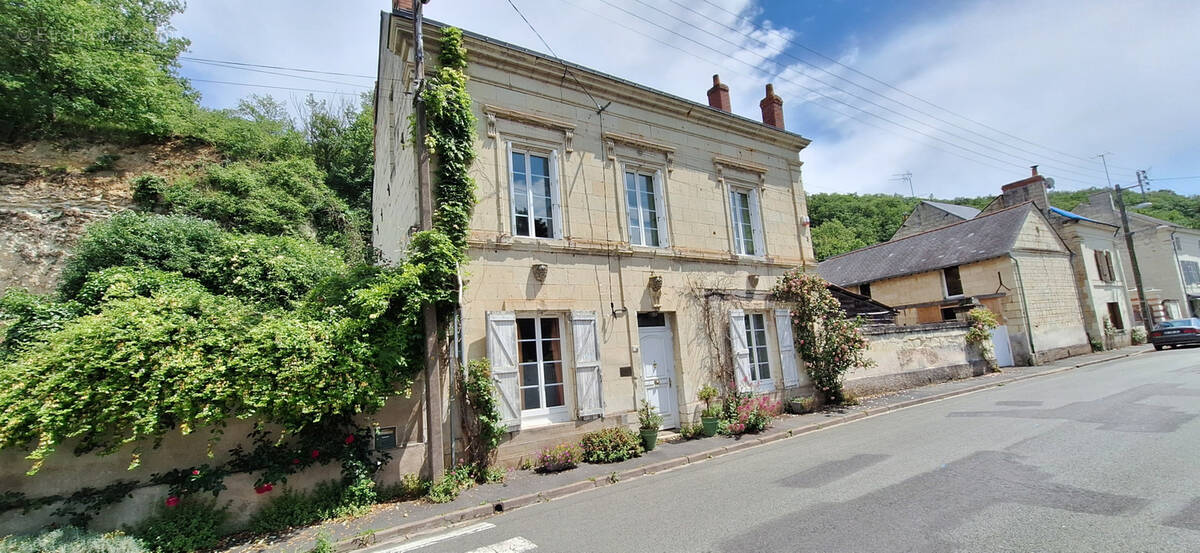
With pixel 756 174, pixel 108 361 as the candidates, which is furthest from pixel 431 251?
pixel 756 174

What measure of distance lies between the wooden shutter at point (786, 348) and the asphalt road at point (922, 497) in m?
2.90

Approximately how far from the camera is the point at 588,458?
8.21 m

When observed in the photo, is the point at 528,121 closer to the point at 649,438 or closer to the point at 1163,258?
the point at 649,438

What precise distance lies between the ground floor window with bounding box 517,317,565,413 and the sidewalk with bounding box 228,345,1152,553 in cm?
121

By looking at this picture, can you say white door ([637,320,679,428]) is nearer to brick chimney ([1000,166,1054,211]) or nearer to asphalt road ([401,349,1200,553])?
asphalt road ([401,349,1200,553])

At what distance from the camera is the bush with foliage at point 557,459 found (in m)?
7.66

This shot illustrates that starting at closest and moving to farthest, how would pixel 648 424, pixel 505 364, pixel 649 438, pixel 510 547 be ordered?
pixel 510 547, pixel 505 364, pixel 649 438, pixel 648 424

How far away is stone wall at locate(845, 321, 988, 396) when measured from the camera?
43.6ft

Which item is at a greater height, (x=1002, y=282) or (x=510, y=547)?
(x=1002, y=282)

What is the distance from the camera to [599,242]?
9.38 m

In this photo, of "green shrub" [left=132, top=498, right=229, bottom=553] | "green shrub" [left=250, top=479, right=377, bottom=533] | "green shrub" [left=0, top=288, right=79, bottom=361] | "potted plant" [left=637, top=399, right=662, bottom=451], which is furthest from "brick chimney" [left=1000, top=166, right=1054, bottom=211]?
"green shrub" [left=0, top=288, right=79, bottom=361]

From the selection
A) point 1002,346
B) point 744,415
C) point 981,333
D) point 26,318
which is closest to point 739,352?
point 744,415

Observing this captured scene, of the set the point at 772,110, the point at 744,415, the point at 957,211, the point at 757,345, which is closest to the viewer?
the point at 744,415

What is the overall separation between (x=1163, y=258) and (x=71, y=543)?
48146mm
